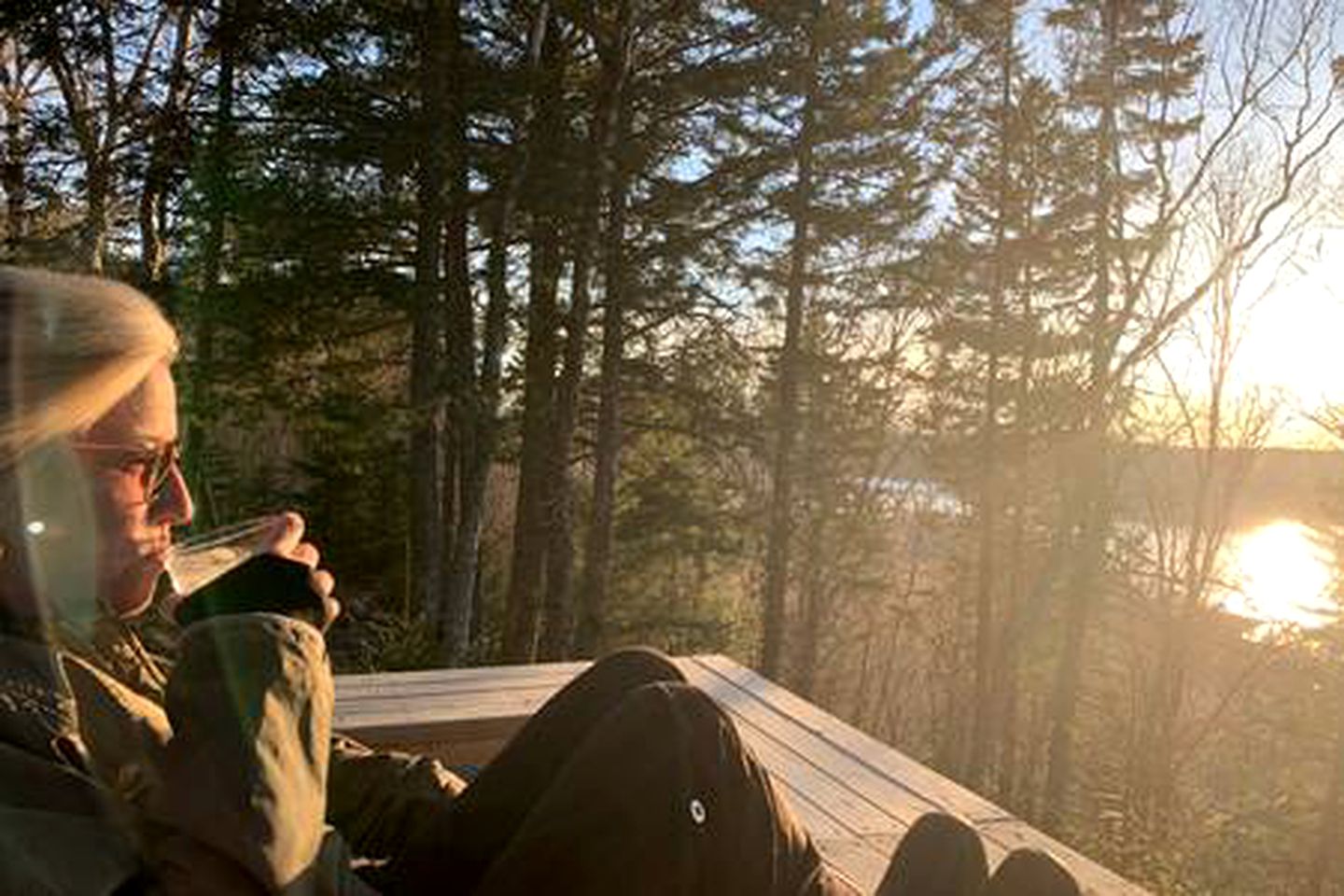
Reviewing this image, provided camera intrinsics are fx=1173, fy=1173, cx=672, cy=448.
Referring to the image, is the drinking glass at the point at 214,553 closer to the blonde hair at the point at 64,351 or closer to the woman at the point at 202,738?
the woman at the point at 202,738

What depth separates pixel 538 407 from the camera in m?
11.0

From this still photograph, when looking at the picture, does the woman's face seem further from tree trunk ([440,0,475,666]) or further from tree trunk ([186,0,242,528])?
tree trunk ([440,0,475,666])

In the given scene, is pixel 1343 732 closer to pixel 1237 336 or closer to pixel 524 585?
pixel 1237 336

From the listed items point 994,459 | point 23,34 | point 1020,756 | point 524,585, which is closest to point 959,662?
point 1020,756

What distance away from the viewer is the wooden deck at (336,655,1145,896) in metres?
2.47

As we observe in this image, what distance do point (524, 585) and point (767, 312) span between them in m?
4.23

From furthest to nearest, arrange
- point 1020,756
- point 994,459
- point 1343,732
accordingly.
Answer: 1. point 1020,756
2. point 994,459
3. point 1343,732

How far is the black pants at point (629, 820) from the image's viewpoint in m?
1.42

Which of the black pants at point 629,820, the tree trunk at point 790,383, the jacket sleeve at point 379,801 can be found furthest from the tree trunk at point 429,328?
the black pants at point 629,820

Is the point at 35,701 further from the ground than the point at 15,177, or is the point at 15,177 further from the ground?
the point at 15,177

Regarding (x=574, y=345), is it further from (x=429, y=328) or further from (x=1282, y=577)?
(x=1282, y=577)

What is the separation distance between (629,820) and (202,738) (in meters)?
0.55

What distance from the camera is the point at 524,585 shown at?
10617mm

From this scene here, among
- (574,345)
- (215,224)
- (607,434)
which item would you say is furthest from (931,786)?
(607,434)
